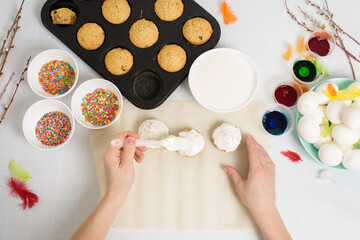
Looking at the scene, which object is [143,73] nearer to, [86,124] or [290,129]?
[86,124]

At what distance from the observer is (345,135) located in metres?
1.02

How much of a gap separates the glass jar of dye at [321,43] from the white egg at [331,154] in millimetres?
407

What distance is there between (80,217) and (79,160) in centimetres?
23

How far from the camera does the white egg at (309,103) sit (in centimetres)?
106

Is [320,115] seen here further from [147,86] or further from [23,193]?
[23,193]

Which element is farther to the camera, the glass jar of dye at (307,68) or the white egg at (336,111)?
the glass jar of dye at (307,68)

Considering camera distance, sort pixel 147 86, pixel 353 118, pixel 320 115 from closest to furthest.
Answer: pixel 353 118 < pixel 320 115 < pixel 147 86

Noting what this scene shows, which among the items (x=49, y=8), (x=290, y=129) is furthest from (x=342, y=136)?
(x=49, y=8)

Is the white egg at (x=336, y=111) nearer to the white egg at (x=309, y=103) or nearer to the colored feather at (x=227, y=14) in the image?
the white egg at (x=309, y=103)

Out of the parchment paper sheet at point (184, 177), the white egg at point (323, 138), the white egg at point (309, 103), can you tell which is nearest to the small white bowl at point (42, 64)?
the parchment paper sheet at point (184, 177)

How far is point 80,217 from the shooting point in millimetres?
1189

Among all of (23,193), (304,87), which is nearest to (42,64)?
(23,193)

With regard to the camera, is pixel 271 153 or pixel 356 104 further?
pixel 271 153

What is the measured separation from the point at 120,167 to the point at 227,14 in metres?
0.78
